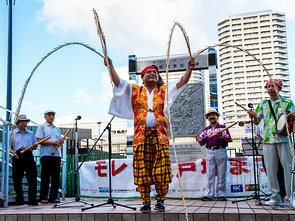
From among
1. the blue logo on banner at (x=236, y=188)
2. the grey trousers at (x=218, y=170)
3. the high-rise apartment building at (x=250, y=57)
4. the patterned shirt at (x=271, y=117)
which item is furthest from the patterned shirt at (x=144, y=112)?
the high-rise apartment building at (x=250, y=57)

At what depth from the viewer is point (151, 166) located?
13.4ft

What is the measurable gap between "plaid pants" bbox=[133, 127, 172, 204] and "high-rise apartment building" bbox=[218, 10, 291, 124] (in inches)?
3178

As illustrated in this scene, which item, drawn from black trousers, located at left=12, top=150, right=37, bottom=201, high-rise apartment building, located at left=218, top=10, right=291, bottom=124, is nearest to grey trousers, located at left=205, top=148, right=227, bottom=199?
black trousers, located at left=12, top=150, right=37, bottom=201

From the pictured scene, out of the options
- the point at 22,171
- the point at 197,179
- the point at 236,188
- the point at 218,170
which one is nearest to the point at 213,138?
the point at 218,170

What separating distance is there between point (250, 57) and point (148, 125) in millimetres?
89081

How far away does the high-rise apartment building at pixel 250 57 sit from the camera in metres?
87.1

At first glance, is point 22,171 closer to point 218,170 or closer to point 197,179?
point 197,179

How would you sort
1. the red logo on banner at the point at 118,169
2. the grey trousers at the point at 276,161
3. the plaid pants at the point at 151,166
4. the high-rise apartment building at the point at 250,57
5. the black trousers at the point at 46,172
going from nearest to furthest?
the plaid pants at the point at 151,166 < the grey trousers at the point at 276,161 < the black trousers at the point at 46,172 < the red logo on banner at the point at 118,169 < the high-rise apartment building at the point at 250,57

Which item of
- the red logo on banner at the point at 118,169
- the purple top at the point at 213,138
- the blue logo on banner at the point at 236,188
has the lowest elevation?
the blue logo on banner at the point at 236,188

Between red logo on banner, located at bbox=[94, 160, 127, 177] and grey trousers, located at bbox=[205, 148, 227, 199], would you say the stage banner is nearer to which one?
red logo on banner, located at bbox=[94, 160, 127, 177]

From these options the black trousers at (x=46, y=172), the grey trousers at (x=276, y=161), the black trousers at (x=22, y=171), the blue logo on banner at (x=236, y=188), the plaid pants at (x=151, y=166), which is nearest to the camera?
the plaid pants at (x=151, y=166)

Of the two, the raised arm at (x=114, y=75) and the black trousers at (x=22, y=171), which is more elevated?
the raised arm at (x=114, y=75)

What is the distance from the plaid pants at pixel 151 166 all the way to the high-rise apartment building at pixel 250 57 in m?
80.7

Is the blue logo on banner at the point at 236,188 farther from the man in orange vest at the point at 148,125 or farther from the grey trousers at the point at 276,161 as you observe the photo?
the man in orange vest at the point at 148,125
